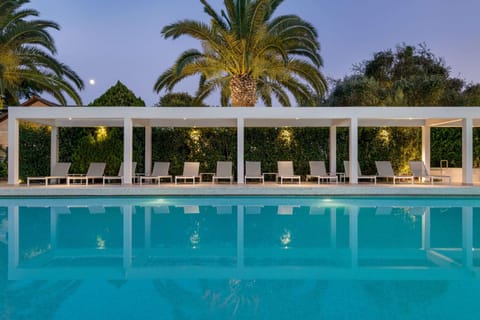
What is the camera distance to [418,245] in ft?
21.9

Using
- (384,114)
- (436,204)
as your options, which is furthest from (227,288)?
(384,114)

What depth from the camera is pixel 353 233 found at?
24.9ft

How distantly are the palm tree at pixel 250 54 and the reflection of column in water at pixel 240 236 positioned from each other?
5509mm

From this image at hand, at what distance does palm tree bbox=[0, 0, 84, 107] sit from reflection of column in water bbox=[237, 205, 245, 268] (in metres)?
9.40

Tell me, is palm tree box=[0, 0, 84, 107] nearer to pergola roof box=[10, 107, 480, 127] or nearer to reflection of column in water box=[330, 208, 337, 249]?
pergola roof box=[10, 107, 480, 127]

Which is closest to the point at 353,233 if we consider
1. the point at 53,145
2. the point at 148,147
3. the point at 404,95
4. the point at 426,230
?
the point at 426,230

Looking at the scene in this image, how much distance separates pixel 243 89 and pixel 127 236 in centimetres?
906

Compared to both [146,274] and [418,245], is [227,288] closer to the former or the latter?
[146,274]

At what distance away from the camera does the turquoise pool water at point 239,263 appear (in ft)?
13.5

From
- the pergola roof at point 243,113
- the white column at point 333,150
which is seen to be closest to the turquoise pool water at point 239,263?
the pergola roof at point 243,113

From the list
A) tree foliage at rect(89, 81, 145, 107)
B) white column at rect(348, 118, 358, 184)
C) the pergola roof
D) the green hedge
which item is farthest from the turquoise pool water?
the green hedge

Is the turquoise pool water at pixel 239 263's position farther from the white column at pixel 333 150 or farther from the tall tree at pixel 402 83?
the tall tree at pixel 402 83

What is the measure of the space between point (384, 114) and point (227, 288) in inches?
405

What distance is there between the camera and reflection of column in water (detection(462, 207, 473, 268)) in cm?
589
